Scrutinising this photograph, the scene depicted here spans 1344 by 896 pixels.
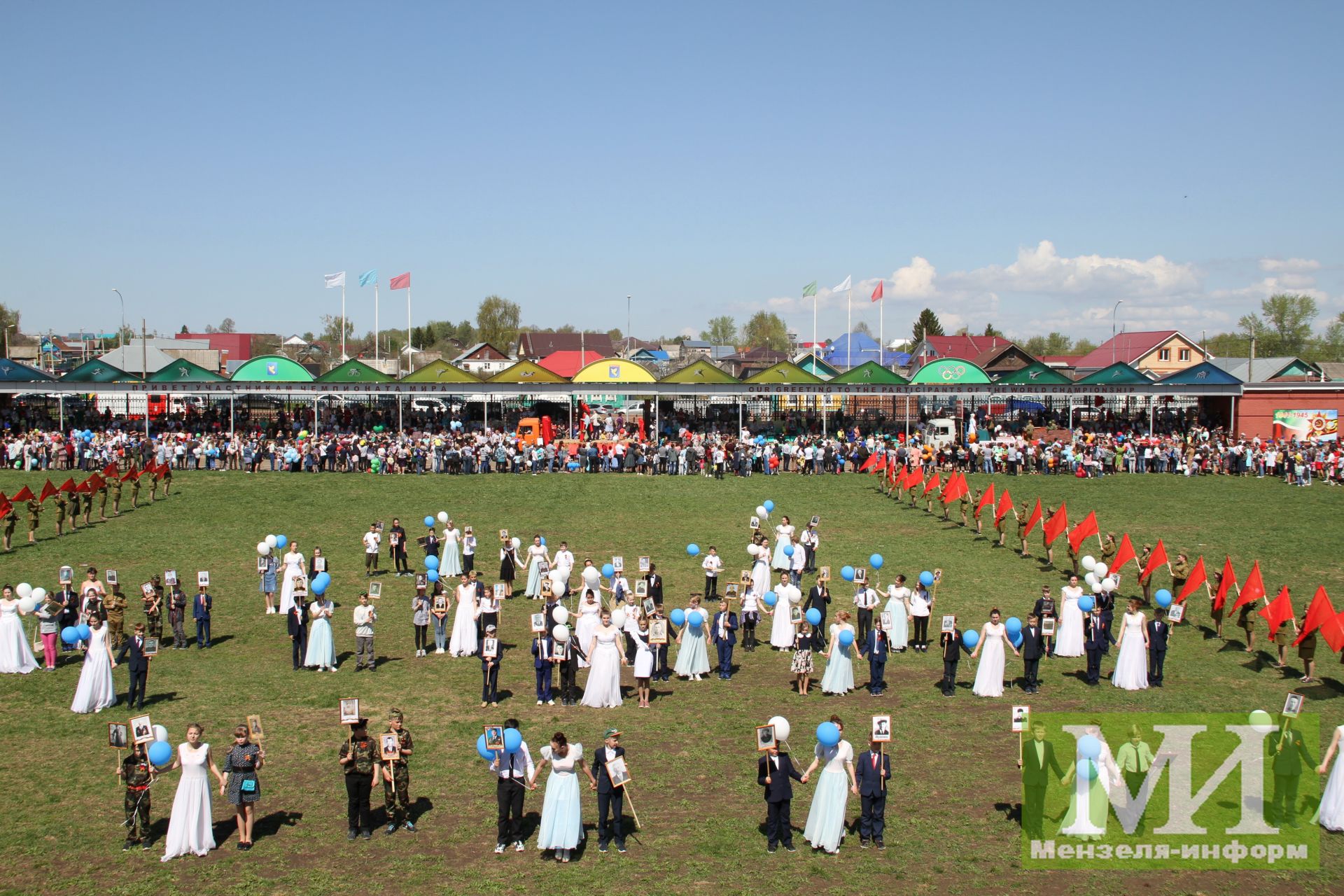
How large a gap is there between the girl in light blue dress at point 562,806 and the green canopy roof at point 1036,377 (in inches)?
1509

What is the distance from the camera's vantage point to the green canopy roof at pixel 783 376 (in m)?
44.7

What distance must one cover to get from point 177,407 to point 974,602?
154ft

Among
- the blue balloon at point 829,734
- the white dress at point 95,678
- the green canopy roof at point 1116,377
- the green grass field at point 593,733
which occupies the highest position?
the green canopy roof at point 1116,377

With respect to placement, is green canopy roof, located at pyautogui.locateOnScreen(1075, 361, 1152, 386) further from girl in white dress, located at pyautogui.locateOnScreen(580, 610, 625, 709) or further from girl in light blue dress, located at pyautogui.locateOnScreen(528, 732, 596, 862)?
girl in light blue dress, located at pyautogui.locateOnScreen(528, 732, 596, 862)

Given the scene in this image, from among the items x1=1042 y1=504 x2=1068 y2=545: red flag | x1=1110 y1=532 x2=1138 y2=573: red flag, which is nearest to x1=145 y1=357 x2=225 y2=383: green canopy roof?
x1=1042 y1=504 x2=1068 y2=545: red flag

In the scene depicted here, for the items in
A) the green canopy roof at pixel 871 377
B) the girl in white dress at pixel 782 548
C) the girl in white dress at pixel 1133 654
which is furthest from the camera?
the green canopy roof at pixel 871 377

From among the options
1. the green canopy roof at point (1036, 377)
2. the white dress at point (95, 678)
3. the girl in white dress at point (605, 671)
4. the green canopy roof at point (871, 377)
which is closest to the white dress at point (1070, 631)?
the girl in white dress at point (605, 671)

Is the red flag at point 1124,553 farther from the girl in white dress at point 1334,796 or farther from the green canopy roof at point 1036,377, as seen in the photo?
the green canopy roof at point 1036,377

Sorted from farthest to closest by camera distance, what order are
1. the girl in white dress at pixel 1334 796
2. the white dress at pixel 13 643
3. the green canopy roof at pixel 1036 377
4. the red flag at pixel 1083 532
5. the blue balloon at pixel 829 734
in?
the green canopy roof at pixel 1036 377
the red flag at pixel 1083 532
the white dress at pixel 13 643
the girl in white dress at pixel 1334 796
the blue balloon at pixel 829 734

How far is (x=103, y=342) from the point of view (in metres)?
115

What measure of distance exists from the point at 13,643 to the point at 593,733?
9382mm

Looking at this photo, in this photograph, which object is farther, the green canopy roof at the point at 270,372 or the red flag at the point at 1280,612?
the green canopy roof at the point at 270,372

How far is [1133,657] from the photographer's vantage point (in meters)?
15.2

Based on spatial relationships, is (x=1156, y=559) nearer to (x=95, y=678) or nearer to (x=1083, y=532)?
(x=1083, y=532)
